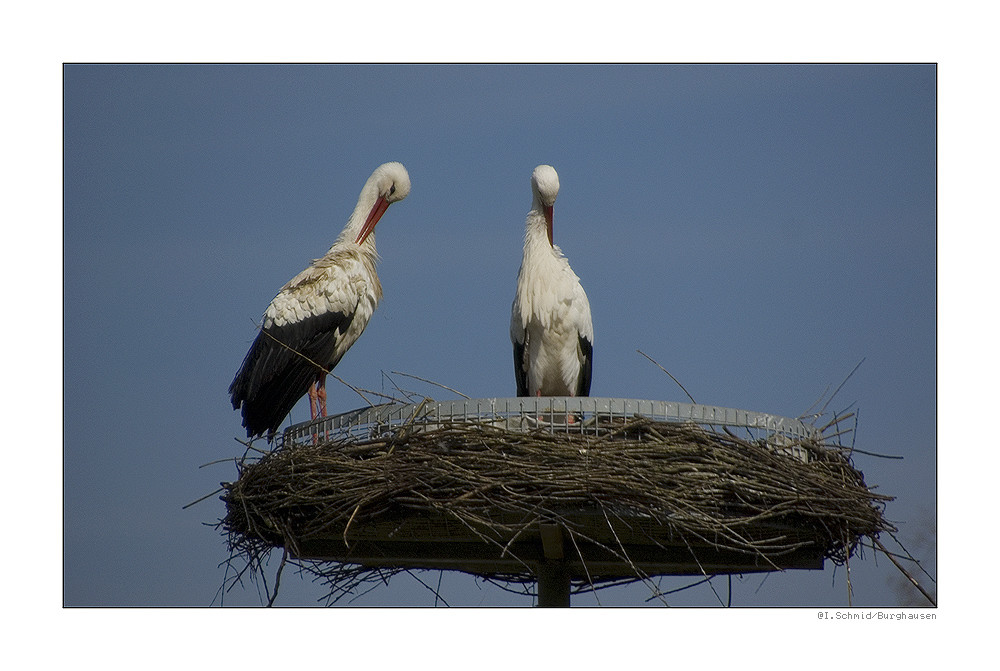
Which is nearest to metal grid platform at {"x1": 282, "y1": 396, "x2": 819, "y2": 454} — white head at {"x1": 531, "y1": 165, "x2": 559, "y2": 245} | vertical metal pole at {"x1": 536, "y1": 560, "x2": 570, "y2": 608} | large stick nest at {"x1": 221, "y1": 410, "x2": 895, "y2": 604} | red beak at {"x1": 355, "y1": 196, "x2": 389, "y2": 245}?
large stick nest at {"x1": 221, "y1": 410, "x2": 895, "y2": 604}

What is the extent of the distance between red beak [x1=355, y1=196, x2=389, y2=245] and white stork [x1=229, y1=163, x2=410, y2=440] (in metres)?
0.01

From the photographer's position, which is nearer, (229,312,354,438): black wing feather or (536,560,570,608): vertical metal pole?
(536,560,570,608): vertical metal pole

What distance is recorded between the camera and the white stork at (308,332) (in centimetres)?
662

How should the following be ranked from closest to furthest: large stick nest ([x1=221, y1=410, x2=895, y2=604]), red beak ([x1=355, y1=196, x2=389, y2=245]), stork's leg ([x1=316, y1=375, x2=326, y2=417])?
large stick nest ([x1=221, y1=410, x2=895, y2=604])
stork's leg ([x1=316, y1=375, x2=326, y2=417])
red beak ([x1=355, y1=196, x2=389, y2=245])

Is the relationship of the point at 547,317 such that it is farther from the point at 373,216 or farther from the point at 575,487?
the point at 575,487

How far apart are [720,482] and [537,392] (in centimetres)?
208

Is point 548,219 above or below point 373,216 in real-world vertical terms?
below

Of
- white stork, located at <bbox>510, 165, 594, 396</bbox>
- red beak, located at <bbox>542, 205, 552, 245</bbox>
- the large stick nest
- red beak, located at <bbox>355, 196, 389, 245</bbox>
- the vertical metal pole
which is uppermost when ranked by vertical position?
red beak, located at <bbox>355, 196, 389, 245</bbox>

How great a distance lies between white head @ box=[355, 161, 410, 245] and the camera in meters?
7.72

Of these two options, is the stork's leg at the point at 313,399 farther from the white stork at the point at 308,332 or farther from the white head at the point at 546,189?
the white head at the point at 546,189

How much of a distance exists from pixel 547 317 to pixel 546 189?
2.34 feet

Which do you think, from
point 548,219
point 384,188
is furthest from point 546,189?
point 384,188

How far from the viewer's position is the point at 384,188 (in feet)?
25.4

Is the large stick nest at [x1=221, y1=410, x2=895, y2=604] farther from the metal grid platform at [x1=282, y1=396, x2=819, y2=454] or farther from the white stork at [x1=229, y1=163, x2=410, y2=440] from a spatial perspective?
the white stork at [x1=229, y1=163, x2=410, y2=440]
